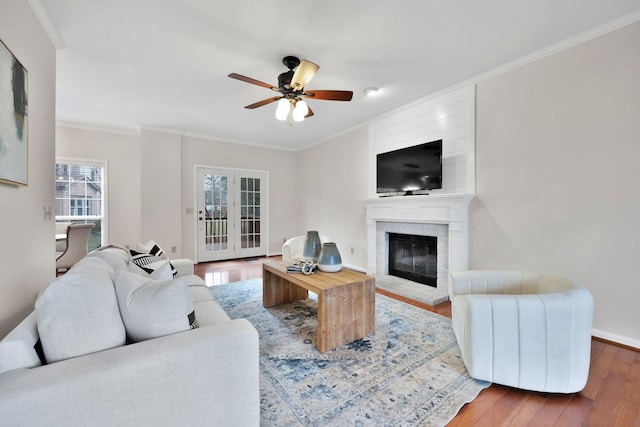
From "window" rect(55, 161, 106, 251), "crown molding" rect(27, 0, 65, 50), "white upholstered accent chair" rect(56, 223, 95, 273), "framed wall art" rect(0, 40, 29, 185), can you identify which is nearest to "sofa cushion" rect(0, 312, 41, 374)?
"framed wall art" rect(0, 40, 29, 185)

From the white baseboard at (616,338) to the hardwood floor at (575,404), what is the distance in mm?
208

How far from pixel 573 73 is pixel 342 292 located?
2.81 m

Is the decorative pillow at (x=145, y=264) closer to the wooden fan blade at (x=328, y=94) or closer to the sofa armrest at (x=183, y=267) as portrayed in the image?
the sofa armrest at (x=183, y=267)

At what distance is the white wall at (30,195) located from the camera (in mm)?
1489

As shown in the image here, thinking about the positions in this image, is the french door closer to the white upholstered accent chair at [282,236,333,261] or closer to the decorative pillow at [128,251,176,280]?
the white upholstered accent chair at [282,236,333,261]

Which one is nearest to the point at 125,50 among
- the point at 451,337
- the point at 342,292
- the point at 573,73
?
the point at 342,292

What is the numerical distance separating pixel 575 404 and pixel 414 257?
7.94ft

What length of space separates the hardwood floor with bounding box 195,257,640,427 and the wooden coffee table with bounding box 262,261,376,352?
0.91 m

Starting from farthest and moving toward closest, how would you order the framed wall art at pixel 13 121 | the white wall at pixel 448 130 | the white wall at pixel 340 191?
the white wall at pixel 340 191 < the white wall at pixel 448 130 < the framed wall art at pixel 13 121

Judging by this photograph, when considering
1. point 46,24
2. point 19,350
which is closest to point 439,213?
point 19,350

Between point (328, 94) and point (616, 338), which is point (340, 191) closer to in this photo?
point (328, 94)

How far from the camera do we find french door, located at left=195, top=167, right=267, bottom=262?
17.8ft

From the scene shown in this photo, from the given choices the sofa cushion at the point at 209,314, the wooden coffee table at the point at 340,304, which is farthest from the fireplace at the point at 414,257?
the sofa cushion at the point at 209,314

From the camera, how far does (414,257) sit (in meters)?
3.89
